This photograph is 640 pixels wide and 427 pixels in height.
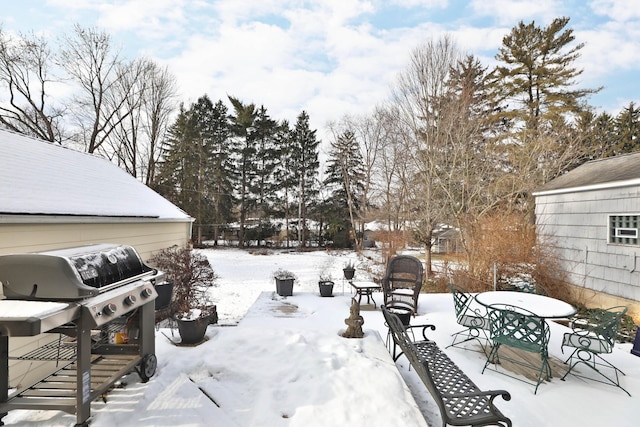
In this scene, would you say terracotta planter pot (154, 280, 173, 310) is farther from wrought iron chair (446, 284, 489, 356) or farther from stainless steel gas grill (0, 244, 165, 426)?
wrought iron chair (446, 284, 489, 356)

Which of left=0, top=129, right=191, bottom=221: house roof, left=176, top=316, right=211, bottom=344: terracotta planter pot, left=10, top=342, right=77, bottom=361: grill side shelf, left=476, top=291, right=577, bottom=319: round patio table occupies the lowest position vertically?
left=176, top=316, right=211, bottom=344: terracotta planter pot

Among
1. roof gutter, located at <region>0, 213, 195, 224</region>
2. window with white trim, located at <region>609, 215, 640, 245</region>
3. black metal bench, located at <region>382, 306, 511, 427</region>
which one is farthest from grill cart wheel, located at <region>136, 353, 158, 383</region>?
Answer: window with white trim, located at <region>609, 215, 640, 245</region>

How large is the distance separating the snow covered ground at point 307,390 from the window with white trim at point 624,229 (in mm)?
2416

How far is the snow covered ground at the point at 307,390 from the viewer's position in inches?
95.3

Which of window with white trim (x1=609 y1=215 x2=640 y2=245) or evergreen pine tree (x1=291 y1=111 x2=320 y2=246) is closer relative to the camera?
window with white trim (x1=609 y1=215 x2=640 y2=245)

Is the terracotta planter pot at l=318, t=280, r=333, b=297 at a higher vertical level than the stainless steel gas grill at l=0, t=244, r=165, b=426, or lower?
lower

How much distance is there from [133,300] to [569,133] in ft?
46.8

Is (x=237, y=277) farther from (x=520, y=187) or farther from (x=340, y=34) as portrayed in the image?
(x=520, y=187)

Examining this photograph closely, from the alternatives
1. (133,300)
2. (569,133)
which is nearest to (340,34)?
(133,300)

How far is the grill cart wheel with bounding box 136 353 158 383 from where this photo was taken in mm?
2807

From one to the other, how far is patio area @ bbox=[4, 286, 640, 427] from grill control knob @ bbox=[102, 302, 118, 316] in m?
0.83

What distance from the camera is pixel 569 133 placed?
10922 mm

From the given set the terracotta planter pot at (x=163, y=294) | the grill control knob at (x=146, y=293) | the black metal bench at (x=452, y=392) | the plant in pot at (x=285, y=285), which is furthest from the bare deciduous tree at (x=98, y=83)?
the black metal bench at (x=452, y=392)

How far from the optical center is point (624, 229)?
6.07 m
